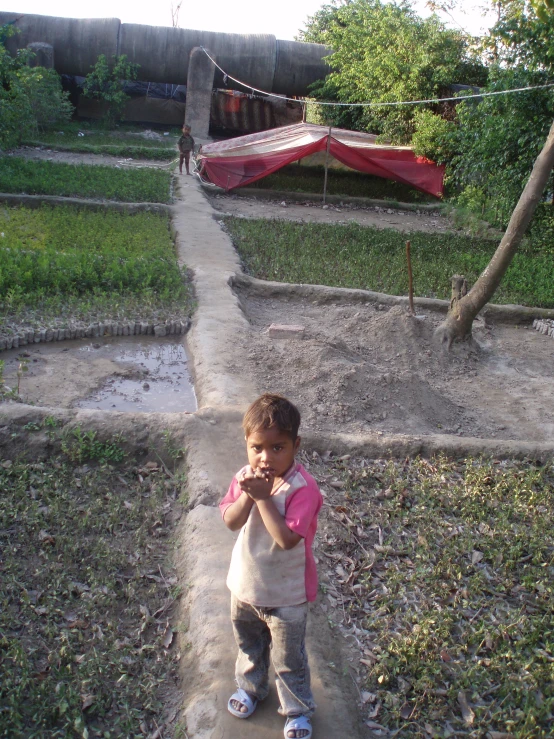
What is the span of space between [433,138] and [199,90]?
11.0m

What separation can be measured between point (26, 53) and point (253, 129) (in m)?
8.81

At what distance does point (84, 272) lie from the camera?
26.3 ft

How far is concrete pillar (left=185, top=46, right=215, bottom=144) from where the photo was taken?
80.4ft

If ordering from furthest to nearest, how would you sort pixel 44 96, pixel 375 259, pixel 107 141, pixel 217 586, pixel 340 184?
pixel 107 141 < pixel 44 96 < pixel 340 184 < pixel 375 259 < pixel 217 586

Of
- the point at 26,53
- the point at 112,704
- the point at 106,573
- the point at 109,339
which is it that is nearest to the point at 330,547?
the point at 106,573

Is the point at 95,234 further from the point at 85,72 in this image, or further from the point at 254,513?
the point at 85,72

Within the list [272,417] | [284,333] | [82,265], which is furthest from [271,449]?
[82,265]

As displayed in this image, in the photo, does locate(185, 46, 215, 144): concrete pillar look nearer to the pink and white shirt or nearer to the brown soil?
the brown soil

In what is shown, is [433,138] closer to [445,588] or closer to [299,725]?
[445,588]

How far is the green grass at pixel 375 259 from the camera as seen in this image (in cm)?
990

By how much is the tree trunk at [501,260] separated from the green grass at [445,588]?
9.64ft

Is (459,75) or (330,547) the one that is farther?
(459,75)

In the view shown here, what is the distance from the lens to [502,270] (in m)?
7.64

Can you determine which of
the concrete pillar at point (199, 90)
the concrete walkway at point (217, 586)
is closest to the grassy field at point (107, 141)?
the concrete pillar at point (199, 90)
